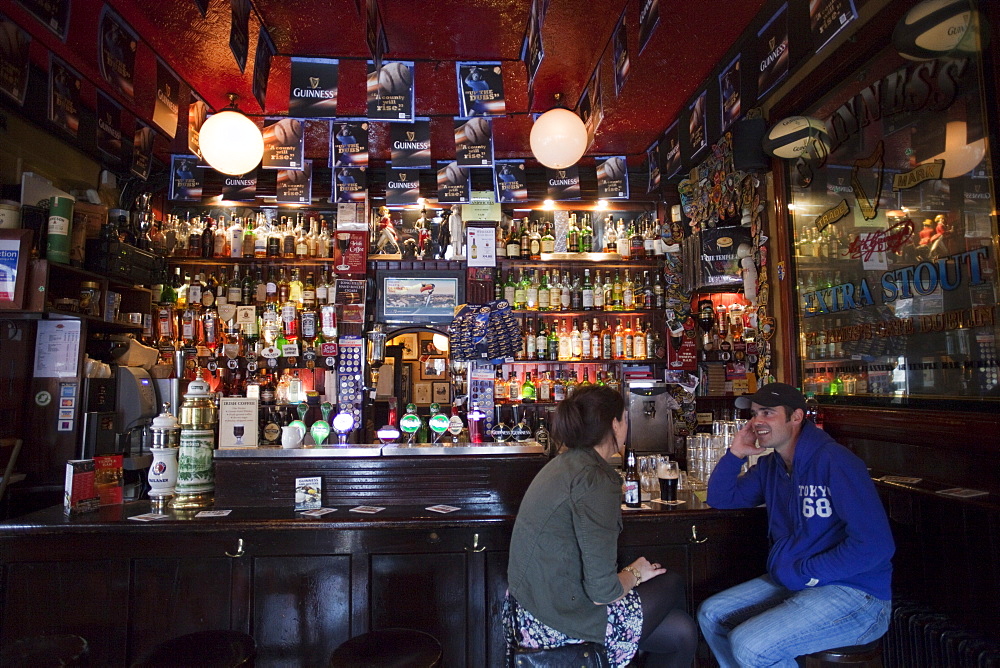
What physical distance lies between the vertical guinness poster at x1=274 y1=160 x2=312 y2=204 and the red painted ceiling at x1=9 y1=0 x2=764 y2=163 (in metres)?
0.63

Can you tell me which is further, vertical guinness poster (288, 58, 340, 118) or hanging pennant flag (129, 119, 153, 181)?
hanging pennant flag (129, 119, 153, 181)

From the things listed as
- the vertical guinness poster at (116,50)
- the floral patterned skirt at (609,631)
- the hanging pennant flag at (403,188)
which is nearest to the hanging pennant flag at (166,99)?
the vertical guinness poster at (116,50)

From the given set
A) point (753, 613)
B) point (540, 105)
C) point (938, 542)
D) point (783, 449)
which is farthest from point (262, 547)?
point (540, 105)

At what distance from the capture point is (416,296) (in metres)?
6.25

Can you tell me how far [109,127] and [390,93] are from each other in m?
2.43

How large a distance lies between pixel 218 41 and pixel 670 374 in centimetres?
490

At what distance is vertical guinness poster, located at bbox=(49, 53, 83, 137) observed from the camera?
4250 mm

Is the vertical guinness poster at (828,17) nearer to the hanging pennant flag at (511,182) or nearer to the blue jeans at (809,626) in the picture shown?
the blue jeans at (809,626)

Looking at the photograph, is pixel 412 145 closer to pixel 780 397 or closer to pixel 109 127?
pixel 109 127

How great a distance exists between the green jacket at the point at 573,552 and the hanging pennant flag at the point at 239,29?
310 centimetres

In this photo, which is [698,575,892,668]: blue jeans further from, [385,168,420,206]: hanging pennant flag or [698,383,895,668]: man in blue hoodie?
[385,168,420,206]: hanging pennant flag

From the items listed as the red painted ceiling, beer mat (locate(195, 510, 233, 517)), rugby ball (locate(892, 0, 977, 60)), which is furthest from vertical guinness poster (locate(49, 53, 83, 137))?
rugby ball (locate(892, 0, 977, 60))

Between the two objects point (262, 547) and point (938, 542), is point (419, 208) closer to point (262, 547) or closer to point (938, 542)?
point (262, 547)

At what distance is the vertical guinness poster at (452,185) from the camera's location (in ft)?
19.0
